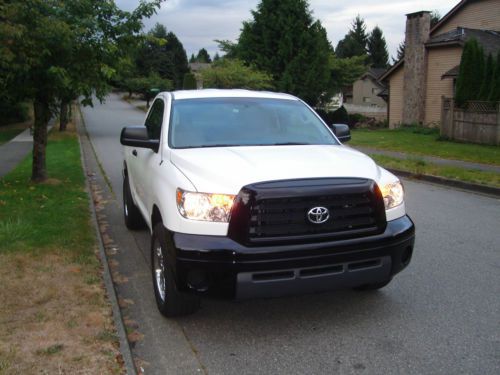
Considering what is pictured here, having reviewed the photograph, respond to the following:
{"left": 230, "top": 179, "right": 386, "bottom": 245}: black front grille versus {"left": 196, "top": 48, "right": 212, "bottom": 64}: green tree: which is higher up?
{"left": 196, "top": 48, "right": 212, "bottom": 64}: green tree

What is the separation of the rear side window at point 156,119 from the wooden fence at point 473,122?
14.7 meters

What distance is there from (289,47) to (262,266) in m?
35.4

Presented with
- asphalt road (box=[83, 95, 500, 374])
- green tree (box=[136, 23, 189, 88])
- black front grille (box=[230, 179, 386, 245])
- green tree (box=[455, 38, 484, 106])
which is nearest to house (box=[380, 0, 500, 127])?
green tree (box=[455, 38, 484, 106])

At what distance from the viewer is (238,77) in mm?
35969

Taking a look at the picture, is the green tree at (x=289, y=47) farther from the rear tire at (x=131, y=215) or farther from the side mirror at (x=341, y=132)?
the side mirror at (x=341, y=132)

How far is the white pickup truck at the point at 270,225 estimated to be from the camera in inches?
149

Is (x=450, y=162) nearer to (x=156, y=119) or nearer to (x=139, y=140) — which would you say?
(x=156, y=119)

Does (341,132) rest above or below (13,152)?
above

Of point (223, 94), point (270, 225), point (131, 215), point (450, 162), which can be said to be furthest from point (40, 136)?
point (450, 162)

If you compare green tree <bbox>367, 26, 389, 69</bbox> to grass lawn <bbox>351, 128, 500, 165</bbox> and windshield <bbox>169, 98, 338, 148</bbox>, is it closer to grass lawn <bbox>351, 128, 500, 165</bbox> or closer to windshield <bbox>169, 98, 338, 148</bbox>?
grass lawn <bbox>351, 128, 500, 165</bbox>

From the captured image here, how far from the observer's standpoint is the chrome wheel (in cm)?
445

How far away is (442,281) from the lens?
5277mm

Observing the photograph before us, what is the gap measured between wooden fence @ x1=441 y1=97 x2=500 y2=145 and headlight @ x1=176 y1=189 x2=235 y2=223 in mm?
16482

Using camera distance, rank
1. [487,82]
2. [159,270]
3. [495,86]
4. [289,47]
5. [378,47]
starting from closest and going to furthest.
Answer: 1. [159,270]
2. [495,86]
3. [487,82]
4. [289,47]
5. [378,47]
